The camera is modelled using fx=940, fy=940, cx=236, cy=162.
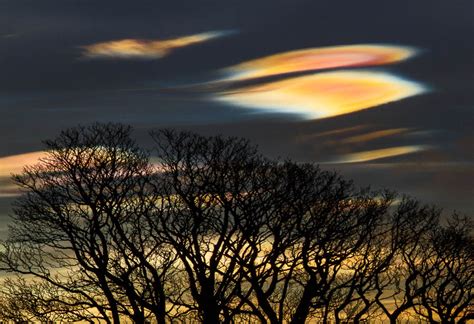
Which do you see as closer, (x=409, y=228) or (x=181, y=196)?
(x=181, y=196)

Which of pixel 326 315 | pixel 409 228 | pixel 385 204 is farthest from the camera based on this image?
pixel 409 228

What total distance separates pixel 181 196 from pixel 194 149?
2.41m

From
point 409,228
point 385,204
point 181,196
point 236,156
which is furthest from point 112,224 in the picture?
point 409,228

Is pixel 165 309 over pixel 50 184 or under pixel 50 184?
under

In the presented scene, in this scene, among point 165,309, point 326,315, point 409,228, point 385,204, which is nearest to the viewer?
point 165,309

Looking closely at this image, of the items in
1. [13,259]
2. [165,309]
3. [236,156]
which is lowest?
[165,309]

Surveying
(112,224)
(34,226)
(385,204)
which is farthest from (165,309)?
(385,204)

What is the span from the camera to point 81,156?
45125 mm

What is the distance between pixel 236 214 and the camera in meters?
44.9

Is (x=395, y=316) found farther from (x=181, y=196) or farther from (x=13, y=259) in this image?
(x=13, y=259)

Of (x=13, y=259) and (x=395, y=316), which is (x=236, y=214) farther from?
(x=395, y=316)

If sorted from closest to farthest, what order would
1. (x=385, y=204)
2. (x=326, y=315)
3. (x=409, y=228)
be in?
(x=326, y=315)
(x=385, y=204)
(x=409, y=228)

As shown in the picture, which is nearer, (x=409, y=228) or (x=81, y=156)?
(x=81, y=156)

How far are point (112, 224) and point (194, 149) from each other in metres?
5.40
